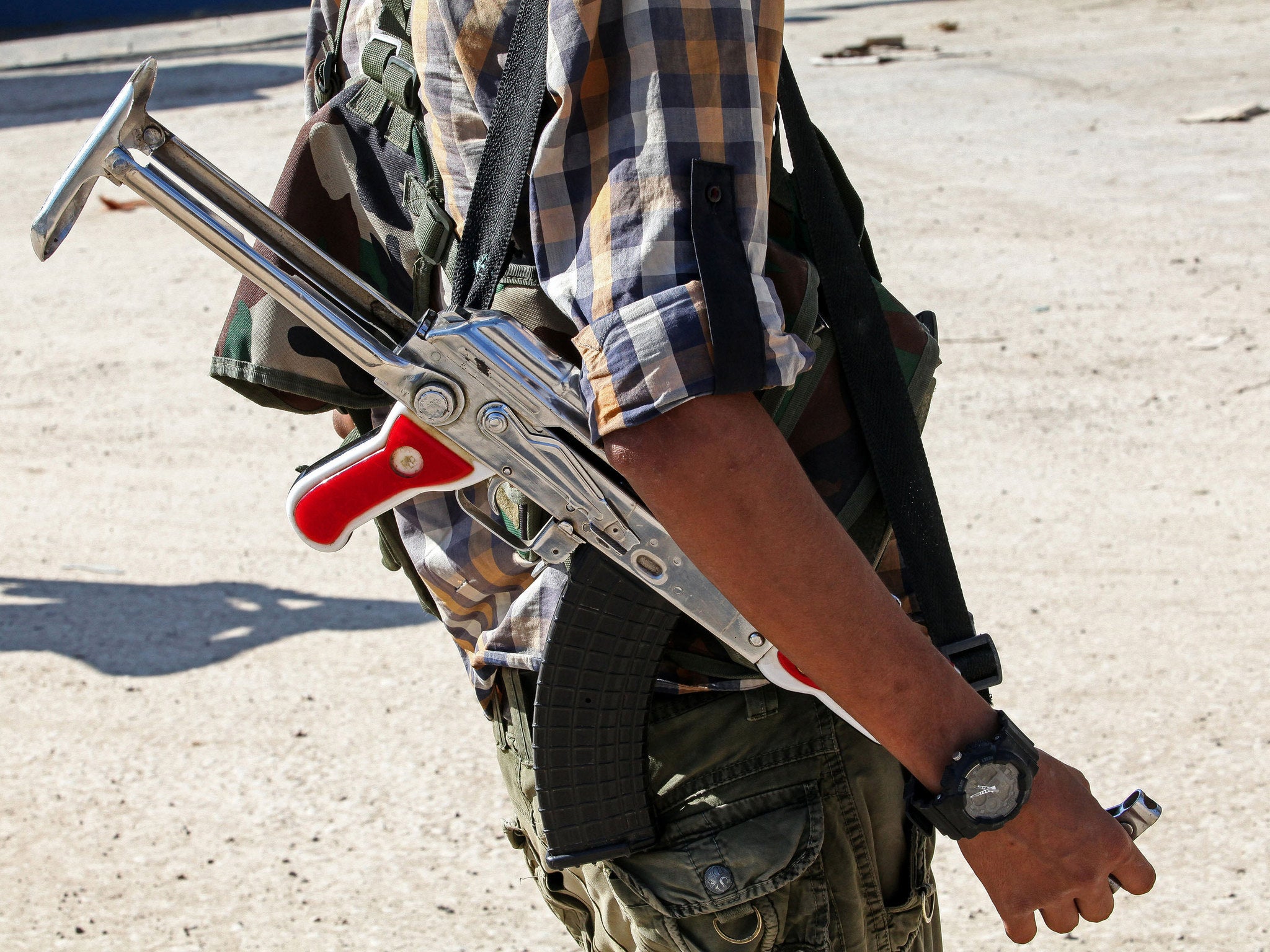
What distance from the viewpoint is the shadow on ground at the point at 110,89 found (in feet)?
38.1

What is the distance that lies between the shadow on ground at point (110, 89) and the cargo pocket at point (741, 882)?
433 inches

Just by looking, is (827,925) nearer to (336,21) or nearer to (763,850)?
(763,850)

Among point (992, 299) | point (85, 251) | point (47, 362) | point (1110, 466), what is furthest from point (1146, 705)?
point (85, 251)

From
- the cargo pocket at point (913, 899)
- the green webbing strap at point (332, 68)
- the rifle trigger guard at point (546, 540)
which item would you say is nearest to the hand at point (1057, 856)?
the cargo pocket at point (913, 899)

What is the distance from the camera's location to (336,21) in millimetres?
1513

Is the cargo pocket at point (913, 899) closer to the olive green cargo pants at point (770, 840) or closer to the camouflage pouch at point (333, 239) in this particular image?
the olive green cargo pants at point (770, 840)

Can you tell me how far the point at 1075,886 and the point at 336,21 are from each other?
1.26 metres

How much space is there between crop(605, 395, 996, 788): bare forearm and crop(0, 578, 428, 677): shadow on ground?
276 centimetres

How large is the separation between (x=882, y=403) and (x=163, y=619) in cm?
311

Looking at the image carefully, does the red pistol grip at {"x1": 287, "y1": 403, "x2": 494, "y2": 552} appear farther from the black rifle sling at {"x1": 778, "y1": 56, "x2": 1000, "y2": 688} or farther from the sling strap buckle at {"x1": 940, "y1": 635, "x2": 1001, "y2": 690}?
the sling strap buckle at {"x1": 940, "y1": 635, "x2": 1001, "y2": 690}

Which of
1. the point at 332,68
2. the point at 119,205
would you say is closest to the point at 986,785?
the point at 332,68

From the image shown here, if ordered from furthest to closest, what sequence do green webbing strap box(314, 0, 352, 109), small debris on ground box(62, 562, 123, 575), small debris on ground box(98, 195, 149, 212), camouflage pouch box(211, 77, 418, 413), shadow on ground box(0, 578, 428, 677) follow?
1. small debris on ground box(98, 195, 149, 212)
2. small debris on ground box(62, 562, 123, 575)
3. shadow on ground box(0, 578, 428, 677)
4. green webbing strap box(314, 0, 352, 109)
5. camouflage pouch box(211, 77, 418, 413)

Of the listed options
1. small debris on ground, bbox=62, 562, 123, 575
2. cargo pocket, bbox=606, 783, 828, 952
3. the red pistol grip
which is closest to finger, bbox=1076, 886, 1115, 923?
cargo pocket, bbox=606, 783, 828, 952

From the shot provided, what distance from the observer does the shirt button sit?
1.20m
